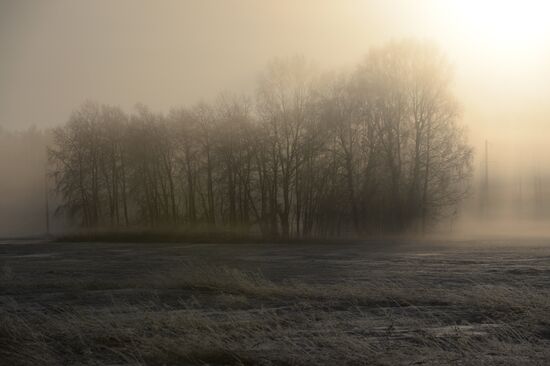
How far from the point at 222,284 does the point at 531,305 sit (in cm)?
958

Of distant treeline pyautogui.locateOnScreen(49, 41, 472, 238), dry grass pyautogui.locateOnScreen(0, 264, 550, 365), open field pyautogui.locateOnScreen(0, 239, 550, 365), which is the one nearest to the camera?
dry grass pyautogui.locateOnScreen(0, 264, 550, 365)

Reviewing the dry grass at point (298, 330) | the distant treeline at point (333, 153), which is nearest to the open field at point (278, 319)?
the dry grass at point (298, 330)

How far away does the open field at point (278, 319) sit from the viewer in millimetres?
10945

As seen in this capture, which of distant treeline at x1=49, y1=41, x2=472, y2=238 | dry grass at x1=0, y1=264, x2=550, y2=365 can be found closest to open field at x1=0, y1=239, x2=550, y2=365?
dry grass at x1=0, y1=264, x2=550, y2=365

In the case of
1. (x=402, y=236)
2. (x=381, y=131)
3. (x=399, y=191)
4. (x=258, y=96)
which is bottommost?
(x=402, y=236)

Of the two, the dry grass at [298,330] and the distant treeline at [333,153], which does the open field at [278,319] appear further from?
the distant treeline at [333,153]

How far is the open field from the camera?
10.9m

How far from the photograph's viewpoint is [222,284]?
70.6 feet

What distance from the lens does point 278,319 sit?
14391 millimetres

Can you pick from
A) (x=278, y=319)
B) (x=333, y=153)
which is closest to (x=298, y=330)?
(x=278, y=319)

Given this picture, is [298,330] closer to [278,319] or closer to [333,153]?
[278,319]

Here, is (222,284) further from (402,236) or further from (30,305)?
(402,236)

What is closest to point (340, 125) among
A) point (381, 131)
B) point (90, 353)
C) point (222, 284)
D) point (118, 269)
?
point (381, 131)

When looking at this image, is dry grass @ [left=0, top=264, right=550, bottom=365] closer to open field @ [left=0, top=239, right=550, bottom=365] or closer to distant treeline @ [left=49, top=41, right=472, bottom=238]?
open field @ [left=0, top=239, right=550, bottom=365]
